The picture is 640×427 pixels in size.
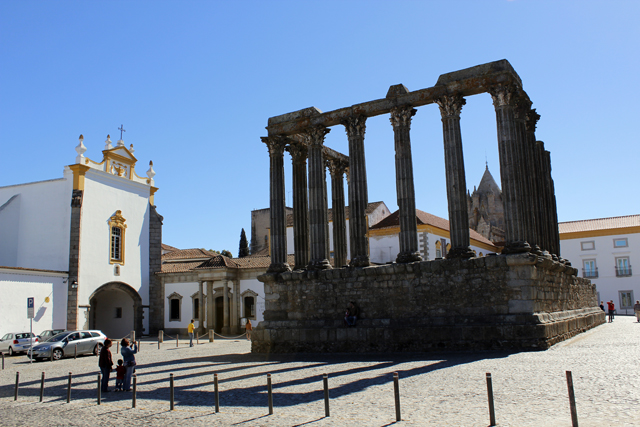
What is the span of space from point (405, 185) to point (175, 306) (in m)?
24.2

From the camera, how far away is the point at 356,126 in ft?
66.2

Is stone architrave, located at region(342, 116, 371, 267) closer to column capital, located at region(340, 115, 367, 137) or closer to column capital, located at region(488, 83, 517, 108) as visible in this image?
column capital, located at region(340, 115, 367, 137)

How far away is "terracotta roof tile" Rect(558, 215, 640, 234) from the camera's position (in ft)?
167

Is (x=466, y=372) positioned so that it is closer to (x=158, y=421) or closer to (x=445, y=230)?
(x=158, y=421)

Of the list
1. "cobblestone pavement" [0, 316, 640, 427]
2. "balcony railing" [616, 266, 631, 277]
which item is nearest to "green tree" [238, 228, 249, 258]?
"balcony railing" [616, 266, 631, 277]

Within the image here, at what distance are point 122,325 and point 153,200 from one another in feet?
28.6

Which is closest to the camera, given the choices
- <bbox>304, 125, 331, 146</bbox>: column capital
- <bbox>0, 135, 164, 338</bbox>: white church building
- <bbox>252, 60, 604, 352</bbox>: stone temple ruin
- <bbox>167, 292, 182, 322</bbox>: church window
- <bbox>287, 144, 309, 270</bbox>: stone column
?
<bbox>252, 60, 604, 352</bbox>: stone temple ruin

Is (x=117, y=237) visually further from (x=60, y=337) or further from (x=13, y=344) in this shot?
(x=60, y=337)

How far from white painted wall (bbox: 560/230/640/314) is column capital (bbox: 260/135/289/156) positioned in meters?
39.0

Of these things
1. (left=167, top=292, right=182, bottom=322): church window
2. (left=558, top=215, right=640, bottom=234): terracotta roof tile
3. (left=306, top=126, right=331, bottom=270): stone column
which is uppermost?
(left=558, top=215, right=640, bottom=234): terracotta roof tile

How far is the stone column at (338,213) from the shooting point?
22.9 metres

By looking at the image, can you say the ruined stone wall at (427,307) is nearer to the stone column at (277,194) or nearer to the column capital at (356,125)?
the stone column at (277,194)

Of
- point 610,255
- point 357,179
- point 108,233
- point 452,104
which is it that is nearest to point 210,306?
point 108,233

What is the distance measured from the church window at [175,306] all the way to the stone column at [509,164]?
26.2 m
